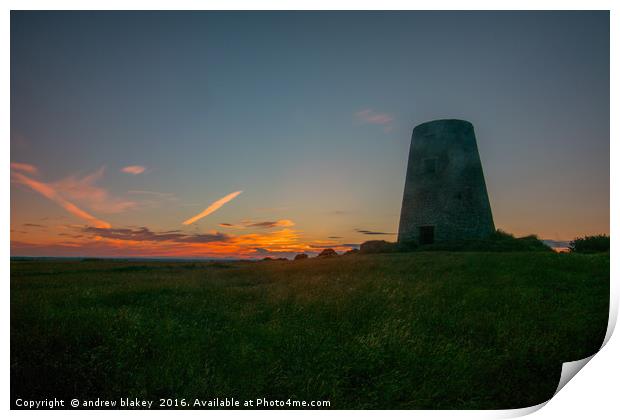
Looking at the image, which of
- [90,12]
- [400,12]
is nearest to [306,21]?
[400,12]

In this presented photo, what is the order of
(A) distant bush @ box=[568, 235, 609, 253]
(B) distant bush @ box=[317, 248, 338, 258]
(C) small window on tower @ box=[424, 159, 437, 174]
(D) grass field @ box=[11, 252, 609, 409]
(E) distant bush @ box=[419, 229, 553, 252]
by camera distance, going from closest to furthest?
(D) grass field @ box=[11, 252, 609, 409], (A) distant bush @ box=[568, 235, 609, 253], (E) distant bush @ box=[419, 229, 553, 252], (B) distant bush @ box=[317, 248, 338, 258], (C) small window on tower @ box=[424, 159, 437, 174]

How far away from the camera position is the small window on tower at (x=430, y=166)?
22.5 m

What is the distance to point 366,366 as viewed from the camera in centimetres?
612

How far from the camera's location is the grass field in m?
5.89

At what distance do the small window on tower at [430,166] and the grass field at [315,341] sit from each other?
1257 cm

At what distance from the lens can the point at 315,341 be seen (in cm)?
681

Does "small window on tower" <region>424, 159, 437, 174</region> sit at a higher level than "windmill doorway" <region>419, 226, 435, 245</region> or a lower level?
higher

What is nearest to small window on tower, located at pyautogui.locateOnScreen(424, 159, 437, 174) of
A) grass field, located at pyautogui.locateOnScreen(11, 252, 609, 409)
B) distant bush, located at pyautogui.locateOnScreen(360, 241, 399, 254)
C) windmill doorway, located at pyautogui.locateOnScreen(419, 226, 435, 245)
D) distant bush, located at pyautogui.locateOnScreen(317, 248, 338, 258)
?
windmill doorway, located at pyautogui.locateOnScreen(419, 226, 435, 245)

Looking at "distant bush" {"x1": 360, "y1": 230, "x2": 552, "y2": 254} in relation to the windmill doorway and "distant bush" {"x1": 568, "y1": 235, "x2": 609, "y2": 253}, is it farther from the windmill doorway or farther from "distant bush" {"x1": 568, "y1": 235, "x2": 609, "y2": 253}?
"distant bush" {"x1": 568, "y1": 235, "x2": 609, "y2": 253}

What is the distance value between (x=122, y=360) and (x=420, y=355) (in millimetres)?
4897

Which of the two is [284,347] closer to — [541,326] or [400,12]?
[541,326]

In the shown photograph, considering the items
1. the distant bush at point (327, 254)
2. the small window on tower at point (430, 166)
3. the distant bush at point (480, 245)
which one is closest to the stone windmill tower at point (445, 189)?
the small window on tower at point (430, 166)

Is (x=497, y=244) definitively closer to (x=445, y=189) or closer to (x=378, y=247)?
(x=445, y=189)

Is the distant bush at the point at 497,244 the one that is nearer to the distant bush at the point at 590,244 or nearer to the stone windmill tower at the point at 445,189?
the stone windmill tower at the point at 445,189
